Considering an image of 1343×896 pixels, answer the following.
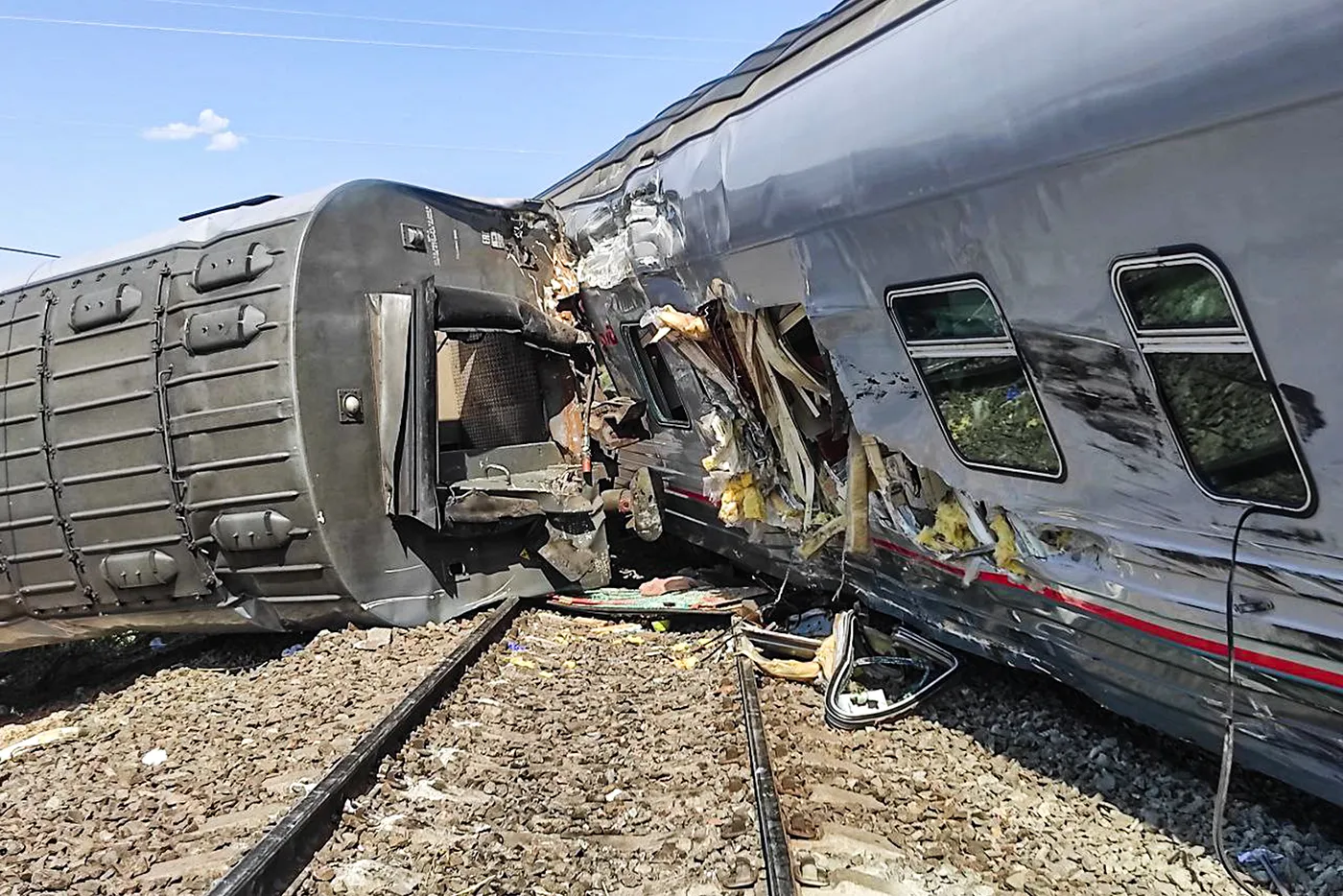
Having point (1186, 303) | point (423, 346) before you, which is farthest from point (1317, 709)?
point (423, 346)

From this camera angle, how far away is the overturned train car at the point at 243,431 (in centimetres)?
660

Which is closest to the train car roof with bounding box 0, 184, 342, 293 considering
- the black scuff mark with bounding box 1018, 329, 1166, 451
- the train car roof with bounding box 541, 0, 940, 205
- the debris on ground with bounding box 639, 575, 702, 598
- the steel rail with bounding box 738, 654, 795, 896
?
the train car roof with bounding box 541, 0, 940, 205

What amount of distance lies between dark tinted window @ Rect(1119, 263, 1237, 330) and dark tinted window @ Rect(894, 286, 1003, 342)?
0.60 m

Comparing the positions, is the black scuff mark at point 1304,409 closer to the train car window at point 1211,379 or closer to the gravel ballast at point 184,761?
the train car window at point 1211,379

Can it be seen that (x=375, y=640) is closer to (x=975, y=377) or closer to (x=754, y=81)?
(x=754, y=81)

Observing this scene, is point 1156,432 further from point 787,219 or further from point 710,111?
point 710,111

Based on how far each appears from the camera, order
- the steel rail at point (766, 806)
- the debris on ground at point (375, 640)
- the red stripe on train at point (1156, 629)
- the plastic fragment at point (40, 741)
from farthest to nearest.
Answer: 1. the debris on ground at point (375, 640)
2. the plastic fragment at point (40, 741)
3. the steel rail at point (766, 806)
4. the red stripe on train at point (1156, 629)

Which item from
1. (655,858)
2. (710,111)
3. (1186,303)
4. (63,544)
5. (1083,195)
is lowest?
(655,858)

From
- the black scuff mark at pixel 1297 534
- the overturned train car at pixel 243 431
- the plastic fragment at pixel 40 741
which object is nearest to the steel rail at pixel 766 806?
the black scuff mark at pixel 1297 534

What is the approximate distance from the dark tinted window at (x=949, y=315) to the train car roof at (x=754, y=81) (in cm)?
102

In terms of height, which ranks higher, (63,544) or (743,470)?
(63,544)

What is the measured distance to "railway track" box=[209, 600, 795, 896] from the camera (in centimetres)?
369

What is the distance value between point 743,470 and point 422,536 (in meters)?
2.49

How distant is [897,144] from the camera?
3.56 metres
